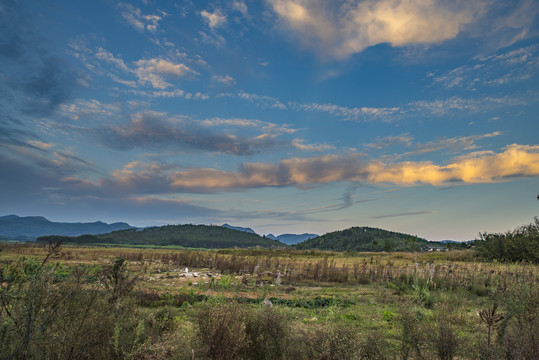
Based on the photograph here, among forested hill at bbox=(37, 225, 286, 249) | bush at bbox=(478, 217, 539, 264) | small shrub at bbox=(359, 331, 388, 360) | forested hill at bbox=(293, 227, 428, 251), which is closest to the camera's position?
small shrub at bbox=(359, 331, 388, 360)

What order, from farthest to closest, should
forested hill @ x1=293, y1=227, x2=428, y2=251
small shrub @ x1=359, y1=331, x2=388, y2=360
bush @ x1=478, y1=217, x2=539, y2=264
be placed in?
forested hill @ x1=293, y1=227, x2=428, y2=251 → bush @ x1=478, y1=217, x2=539, y2=264 → small shrub @ x1=359, y1=331, x2=388, y2=360

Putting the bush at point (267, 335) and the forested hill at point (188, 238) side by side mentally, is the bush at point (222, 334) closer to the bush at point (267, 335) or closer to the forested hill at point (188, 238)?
the bush at point (267, 335)

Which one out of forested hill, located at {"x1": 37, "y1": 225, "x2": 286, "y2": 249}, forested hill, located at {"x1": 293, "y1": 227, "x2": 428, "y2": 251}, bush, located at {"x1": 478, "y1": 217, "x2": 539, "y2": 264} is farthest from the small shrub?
forested hill, located at {"x1": 37, "y1": 225, "x2": 286, "y2": 249}

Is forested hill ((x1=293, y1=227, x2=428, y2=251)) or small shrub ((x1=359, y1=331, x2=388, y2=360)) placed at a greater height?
forested hill ((x1=293, y1=227, x2=428, y2=251))

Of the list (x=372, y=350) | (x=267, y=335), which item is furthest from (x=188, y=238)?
(x=372, y=350)

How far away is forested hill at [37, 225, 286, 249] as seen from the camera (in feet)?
467

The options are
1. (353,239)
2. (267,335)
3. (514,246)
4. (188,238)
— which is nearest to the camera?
(267,335)

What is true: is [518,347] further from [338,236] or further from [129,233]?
[129,233]

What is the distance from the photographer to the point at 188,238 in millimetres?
160000

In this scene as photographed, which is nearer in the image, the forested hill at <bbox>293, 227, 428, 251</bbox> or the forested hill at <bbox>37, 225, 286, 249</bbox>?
the forested hill at <bbox>293, 227, 428, 251</bbox>

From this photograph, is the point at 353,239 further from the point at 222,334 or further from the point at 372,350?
the point at 222,334

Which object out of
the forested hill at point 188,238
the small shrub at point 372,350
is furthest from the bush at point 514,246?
the forested hill at point 188,238

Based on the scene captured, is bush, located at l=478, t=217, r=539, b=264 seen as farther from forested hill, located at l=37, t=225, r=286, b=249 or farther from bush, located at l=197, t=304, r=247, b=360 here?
forested hill, located at l=37, t=225, r=286, b=249

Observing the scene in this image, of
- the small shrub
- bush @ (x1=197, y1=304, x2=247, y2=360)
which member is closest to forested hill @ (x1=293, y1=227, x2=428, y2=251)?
the small shrub
